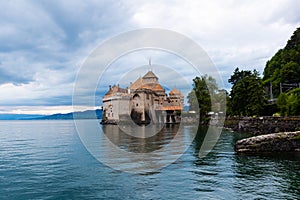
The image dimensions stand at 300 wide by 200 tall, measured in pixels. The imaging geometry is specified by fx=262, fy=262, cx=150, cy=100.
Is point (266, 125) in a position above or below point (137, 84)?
below

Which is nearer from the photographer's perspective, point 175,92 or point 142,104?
point 142,104

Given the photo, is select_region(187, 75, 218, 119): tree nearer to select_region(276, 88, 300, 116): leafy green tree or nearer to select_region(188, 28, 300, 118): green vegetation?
select_region(188, 28, 300, 118): green vegetation

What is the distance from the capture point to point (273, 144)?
21.3 meters

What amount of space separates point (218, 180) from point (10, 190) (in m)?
10.5

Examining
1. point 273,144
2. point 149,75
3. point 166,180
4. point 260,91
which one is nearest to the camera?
point 166,180

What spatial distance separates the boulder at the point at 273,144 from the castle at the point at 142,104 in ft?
190

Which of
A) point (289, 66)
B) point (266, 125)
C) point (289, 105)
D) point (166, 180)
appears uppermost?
point (289, 66)

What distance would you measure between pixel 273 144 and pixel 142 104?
58.8m

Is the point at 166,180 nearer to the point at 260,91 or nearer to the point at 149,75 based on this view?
the point at 260,91

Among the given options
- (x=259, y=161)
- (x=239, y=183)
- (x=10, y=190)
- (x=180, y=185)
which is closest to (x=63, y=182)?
(x=10, y=190)

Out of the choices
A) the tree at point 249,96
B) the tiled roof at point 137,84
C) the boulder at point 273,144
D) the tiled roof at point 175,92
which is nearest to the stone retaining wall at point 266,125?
the tree at point 249,96

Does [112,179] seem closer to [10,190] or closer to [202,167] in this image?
[10,190]

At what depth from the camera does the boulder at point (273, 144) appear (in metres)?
21.1

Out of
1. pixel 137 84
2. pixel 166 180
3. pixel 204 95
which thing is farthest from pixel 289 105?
pixel 137 84
